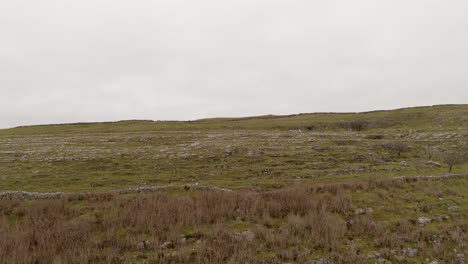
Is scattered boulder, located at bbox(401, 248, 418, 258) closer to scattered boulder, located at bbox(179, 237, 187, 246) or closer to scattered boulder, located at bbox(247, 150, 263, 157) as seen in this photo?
scattered boulder, located at bbox(179, 237, 187, 246)

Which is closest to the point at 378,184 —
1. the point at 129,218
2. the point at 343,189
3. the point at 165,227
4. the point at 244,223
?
the point at 343,189

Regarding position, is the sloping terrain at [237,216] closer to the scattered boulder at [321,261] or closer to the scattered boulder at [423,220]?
the scattered boulder at [423,220]

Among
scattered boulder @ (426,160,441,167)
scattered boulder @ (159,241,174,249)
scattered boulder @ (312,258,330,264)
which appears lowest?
scattered boulder @ (426,160,441,167)

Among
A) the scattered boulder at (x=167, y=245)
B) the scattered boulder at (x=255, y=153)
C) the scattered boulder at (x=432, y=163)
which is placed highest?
the scattered boulder at (x=255, y=153)

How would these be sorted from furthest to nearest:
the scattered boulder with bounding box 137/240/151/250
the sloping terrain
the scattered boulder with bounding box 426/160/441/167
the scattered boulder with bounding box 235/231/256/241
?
the scattered boulder with bounding box 426/160/441/167
the scattered boulder with bounding box 235/231/256/241
the scattered boulder with bounding box 137/240/151/250
the sloping terrain

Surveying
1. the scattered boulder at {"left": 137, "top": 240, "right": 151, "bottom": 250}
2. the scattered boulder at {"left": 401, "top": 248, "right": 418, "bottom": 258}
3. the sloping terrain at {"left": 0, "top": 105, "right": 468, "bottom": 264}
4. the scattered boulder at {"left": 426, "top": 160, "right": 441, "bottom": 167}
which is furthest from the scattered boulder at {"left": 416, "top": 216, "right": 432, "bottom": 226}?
the scattered boulder at {"left": 426, "top": 160, "right": 441, "bottom": 167}

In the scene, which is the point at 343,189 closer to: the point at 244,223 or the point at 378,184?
the point at 378,184

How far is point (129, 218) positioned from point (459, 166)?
2824 cm

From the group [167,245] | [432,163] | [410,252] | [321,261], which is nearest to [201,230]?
[167,245]

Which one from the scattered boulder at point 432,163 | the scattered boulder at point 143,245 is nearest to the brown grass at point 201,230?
the scattered boulder at point 143,245

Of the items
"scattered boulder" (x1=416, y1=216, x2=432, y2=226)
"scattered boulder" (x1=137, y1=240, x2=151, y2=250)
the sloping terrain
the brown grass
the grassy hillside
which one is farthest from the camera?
the grassy hillside

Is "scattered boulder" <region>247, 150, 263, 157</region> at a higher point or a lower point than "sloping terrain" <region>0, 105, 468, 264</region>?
higher

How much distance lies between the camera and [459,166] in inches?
1093

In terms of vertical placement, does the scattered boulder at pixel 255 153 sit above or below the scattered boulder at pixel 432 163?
above
